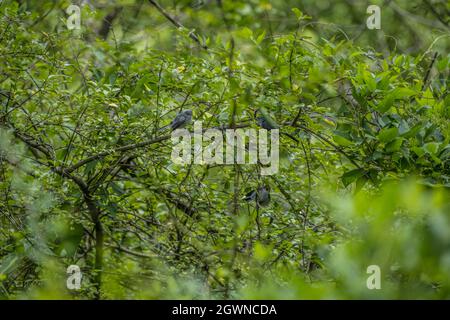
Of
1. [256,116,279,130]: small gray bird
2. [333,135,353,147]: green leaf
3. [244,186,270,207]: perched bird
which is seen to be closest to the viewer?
[333,135,353,147]: green leaf

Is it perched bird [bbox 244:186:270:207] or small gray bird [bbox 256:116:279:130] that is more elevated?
small gray bird [bbox 256:116:279:130]

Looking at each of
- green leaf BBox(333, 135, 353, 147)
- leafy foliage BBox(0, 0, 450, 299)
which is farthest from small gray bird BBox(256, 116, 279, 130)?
green leaf BBox(333, 135, 353, 147)

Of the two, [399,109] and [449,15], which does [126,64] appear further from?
[449,15]

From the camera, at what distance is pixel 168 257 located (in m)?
2.83

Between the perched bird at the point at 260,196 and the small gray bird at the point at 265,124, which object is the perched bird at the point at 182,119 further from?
the perched bird at the point at 260,196

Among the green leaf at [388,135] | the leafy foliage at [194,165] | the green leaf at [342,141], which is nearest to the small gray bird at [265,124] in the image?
the leafy foliage at [194,165]

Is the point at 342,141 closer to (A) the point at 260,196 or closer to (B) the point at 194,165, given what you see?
(A) the point at 260,196

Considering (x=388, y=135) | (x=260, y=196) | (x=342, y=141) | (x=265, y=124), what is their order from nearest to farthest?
(x=388, y=135) → (x=342, y=141) → (x=265, y=124) → (x=260, y=196)

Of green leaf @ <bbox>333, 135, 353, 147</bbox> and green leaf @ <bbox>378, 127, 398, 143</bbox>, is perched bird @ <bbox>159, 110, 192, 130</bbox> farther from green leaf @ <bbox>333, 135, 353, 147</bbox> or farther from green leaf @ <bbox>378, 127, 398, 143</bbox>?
green leaf @ <bbox>378, 127, 398, 143</bbox>

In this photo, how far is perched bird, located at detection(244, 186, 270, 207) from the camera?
274 centimetres

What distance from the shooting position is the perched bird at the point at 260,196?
2.74m

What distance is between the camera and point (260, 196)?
2.75 m

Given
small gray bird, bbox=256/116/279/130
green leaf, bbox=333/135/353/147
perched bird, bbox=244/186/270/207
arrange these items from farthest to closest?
perched bird, bbox=244/186/270/207 → small gray bird, bbox=256/116/279/130 → green leaf, bbox=333/135/353/147

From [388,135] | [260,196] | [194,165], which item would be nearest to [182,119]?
[194,165]
